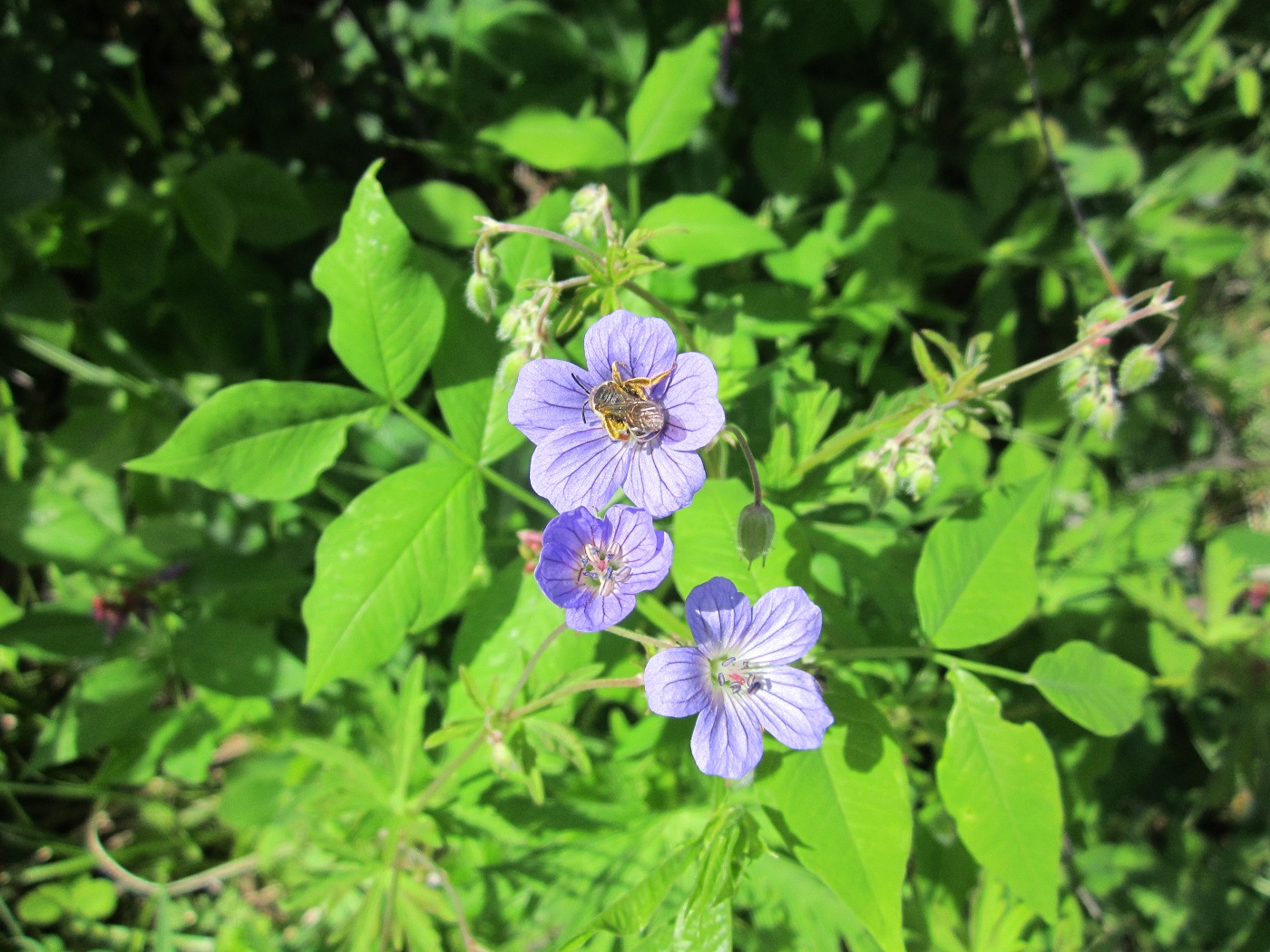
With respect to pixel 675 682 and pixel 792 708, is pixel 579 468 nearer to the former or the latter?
pixel 675 682

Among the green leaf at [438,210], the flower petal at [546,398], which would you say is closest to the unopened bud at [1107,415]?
the flower petal at [546,398]

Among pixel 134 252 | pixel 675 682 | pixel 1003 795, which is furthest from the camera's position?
pixel 134 252

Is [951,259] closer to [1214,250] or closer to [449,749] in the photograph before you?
[1214,250]

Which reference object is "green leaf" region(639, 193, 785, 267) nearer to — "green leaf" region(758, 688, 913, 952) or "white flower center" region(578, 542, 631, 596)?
"white flower center" region(578, 542, 631, 596)

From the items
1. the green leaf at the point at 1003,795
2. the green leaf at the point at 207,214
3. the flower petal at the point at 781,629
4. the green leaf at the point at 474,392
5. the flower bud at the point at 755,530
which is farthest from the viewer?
the green leaf at the point at 207,214

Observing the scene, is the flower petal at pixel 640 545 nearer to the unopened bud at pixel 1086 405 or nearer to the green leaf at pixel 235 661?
the unopened bud at pixel 1086 405

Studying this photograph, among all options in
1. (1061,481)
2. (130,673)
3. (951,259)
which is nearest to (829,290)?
(951,259)

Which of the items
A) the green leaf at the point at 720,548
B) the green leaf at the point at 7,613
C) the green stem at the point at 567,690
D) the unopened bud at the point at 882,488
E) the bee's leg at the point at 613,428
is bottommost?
the green leaf at the point at 7,613

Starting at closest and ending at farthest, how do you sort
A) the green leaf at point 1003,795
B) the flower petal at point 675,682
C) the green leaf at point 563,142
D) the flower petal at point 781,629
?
the flower petal at point 675,682
the flower petal at point 781,629
the green leaf at point 1003,795
the green leaf at point 563,142

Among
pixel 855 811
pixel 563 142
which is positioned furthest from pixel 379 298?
pixel 855 811
